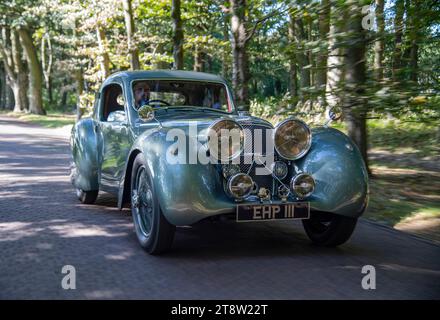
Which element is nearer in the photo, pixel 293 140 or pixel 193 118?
pixel 293 140

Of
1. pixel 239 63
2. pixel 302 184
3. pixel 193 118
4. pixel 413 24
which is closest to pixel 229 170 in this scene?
pixel 302 184

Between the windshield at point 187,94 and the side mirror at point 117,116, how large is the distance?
372 mm

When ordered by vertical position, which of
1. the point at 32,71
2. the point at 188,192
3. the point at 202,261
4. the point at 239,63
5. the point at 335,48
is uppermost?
the point at 32,71

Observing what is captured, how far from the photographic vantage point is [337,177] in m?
5.07

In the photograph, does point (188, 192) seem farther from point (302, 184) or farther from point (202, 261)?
point (302, 184)

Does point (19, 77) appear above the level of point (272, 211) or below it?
above

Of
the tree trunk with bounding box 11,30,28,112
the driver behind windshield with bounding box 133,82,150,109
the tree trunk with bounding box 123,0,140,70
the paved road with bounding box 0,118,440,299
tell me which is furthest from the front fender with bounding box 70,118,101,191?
the tree trunk with bounding box 11,30,28,112

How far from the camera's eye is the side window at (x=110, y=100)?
295 inches

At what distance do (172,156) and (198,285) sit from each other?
120 cm

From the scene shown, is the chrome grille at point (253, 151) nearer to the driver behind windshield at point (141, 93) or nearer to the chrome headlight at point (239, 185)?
the chrome headlight at point (239, 185)

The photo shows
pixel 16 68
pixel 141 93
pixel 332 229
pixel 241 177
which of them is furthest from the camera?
pixel 16 68

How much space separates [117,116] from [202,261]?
2.65 meters

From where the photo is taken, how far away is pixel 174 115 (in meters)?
6.46

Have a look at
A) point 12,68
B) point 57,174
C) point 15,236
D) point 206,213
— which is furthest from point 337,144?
point 12,68
